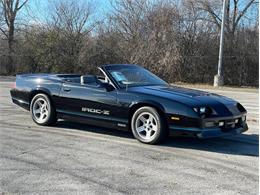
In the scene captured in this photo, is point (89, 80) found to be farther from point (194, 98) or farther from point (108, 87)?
point (194, 98)

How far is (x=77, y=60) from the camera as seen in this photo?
34406 millimetres

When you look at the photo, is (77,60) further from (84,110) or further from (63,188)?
(63,188)

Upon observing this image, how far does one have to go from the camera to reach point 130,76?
886 centimetres

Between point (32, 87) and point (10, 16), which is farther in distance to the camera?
point (10, 16)

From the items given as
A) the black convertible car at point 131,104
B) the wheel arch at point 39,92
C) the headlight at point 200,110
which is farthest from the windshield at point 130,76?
the headlight at point 200,110

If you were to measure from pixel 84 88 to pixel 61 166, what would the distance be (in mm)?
2757

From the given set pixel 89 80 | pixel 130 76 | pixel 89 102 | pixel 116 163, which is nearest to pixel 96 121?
pixel 89 102

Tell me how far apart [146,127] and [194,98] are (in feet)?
2.96

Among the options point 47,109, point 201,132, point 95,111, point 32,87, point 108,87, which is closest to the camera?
point 201,132

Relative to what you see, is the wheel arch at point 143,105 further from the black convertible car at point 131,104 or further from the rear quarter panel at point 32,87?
the rear quarter panel at point 32,87

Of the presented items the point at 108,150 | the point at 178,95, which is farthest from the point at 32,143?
the point at 178,95

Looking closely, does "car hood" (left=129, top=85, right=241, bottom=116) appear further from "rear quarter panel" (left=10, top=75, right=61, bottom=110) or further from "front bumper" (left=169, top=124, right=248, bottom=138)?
"rear quarter panel" (left=10, top=75, right=61, bottom=110)

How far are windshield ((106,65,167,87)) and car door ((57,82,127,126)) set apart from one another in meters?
0.35

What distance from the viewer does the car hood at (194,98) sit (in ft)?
25.0
